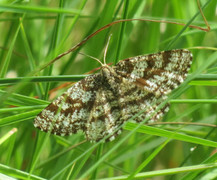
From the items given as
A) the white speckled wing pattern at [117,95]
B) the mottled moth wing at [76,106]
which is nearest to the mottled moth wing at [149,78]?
the white speckled wing pattern at [117,95]

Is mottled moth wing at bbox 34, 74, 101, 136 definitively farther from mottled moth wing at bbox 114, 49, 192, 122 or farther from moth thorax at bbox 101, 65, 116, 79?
mottled moth wing at bbox 114, 49, 192, 122

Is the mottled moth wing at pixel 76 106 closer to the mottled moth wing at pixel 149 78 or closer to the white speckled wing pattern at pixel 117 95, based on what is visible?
the white speckled wing pattern at pixel 117 95

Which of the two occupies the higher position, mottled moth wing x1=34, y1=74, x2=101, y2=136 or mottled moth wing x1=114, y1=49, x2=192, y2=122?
mottled moth wing x1=114, y1=49, x2=192, y2=122

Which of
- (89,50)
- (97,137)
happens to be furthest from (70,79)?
(89,50)

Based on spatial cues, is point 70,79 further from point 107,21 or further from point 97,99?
point 107,21

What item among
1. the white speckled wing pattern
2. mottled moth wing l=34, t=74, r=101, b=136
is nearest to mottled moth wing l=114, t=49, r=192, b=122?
the white speckled wing pattern
